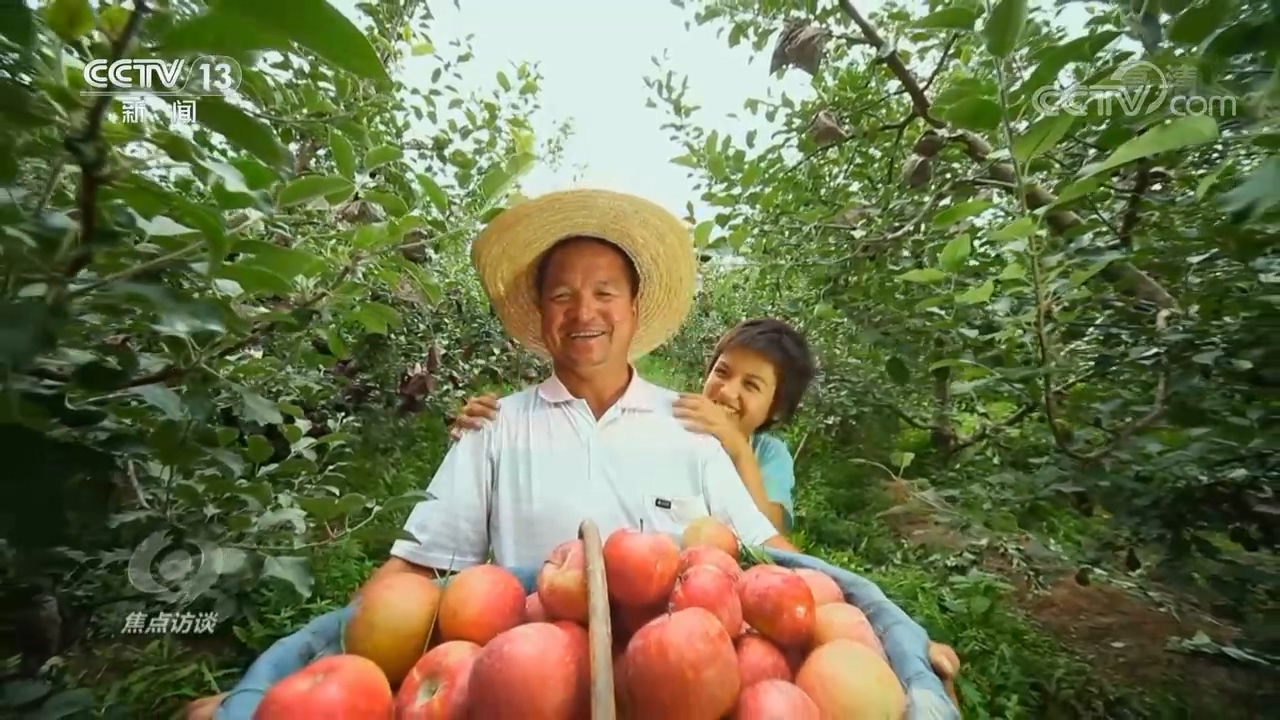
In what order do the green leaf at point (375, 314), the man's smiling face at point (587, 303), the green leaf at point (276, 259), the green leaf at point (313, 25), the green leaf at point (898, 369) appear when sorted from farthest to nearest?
the green leaf at point (898, 369) → the man's smiling face at point (587, 303) → the green leaf at point (375, 314) → the green leaf at point (276, 259) → the green leaf at point (313, 25)

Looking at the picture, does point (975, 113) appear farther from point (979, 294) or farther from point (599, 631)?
point (599, 631)

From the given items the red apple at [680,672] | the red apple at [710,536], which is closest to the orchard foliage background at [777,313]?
the red apple at [710,536]

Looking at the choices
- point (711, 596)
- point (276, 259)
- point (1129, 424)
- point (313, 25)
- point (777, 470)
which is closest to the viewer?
point (313, 25)

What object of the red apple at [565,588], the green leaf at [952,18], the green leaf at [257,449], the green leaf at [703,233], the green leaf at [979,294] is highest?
the green leaf at [952,18]

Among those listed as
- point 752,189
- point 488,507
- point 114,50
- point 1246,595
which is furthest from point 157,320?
point 1246,595

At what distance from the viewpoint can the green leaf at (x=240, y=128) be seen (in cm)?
30

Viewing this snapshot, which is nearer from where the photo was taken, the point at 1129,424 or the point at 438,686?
the point at 438,686

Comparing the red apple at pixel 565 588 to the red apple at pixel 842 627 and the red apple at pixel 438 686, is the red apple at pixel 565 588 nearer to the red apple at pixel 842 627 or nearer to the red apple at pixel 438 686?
the red apple at pixel 438 686

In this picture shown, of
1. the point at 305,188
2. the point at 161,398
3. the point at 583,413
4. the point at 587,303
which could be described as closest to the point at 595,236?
the point at 587,303

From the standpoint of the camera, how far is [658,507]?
2.17 feet

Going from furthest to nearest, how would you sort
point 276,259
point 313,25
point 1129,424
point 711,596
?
point 1129,424, point 711,596, point 276,259, point 313,25

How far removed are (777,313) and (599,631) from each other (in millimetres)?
452

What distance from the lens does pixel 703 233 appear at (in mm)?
753

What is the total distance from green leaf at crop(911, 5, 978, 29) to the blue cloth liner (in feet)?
1.45
